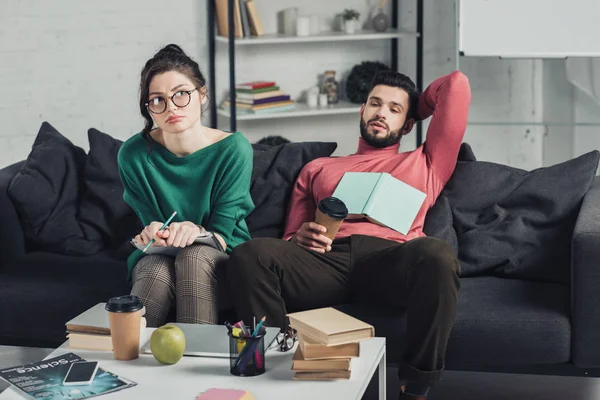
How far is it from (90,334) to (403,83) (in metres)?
1.41

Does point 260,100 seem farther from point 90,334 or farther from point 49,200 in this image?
point 90,334

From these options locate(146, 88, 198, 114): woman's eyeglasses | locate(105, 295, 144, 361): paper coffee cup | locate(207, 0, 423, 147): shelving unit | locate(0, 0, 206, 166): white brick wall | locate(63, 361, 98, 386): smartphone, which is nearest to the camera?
locate(63, 361, 98, 386): smartphone

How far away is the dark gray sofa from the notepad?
115 millimetres

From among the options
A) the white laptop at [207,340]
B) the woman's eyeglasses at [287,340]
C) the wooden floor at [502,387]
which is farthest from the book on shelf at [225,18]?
the woman's eyeglasses at [287,340]

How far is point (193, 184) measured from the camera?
281 centimetres

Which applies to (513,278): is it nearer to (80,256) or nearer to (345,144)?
(80,256)

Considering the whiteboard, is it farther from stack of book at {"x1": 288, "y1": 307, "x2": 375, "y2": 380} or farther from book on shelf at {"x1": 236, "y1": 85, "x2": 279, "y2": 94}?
stack of book at {"x1": 288, "y1": 307, "x2": 375, "y2": 380}

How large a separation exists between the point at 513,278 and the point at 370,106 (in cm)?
72

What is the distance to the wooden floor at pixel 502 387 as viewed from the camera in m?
2.89

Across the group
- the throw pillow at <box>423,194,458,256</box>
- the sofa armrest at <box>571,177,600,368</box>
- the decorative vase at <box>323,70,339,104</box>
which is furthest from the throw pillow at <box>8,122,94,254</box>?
the decorative vase at <box>323,70,339,104</box>

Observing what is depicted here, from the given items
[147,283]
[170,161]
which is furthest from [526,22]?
[147,283]

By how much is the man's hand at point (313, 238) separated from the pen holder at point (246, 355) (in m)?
0.69

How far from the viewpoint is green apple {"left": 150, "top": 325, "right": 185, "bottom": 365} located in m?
2.04

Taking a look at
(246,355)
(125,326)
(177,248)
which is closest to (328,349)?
(246,355)
